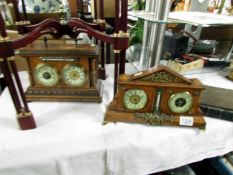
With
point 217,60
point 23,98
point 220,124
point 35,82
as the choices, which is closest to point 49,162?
point 23,98

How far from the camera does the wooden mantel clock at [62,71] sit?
0.64m

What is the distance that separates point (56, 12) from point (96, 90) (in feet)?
2.07

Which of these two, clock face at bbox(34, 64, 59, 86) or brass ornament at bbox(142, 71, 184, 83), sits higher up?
brass ornament at bbox(142, 71, 184, 83)

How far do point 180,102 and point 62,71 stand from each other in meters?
0.41

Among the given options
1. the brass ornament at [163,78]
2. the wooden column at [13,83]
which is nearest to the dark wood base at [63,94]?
the wooden column at [13,83]

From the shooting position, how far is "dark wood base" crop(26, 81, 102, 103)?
72cm

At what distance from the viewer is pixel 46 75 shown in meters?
0.69

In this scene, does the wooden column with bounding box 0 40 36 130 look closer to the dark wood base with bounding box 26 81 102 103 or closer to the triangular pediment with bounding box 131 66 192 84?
the dark wood base with bounding box 26 81 102 103

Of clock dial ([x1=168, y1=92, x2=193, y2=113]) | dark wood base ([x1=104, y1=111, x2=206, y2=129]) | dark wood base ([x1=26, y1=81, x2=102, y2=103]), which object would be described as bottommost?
dark wood base ([x1=104, y1=111, x2=206, y2=129])

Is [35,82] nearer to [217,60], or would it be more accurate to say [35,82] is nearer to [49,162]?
[49,162]

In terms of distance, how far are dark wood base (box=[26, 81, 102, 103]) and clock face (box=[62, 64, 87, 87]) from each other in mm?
30

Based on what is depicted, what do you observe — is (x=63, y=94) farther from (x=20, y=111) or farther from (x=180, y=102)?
(x=180, y=102)

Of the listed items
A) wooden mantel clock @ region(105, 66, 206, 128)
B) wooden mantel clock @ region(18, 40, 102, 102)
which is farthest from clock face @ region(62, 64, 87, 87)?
wooden mantel clock @ region(105, 66, 206, 128)

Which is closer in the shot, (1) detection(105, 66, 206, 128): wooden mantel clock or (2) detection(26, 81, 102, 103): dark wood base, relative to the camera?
(1) detection(105, 66, 206, 128): wooden mantel clock
